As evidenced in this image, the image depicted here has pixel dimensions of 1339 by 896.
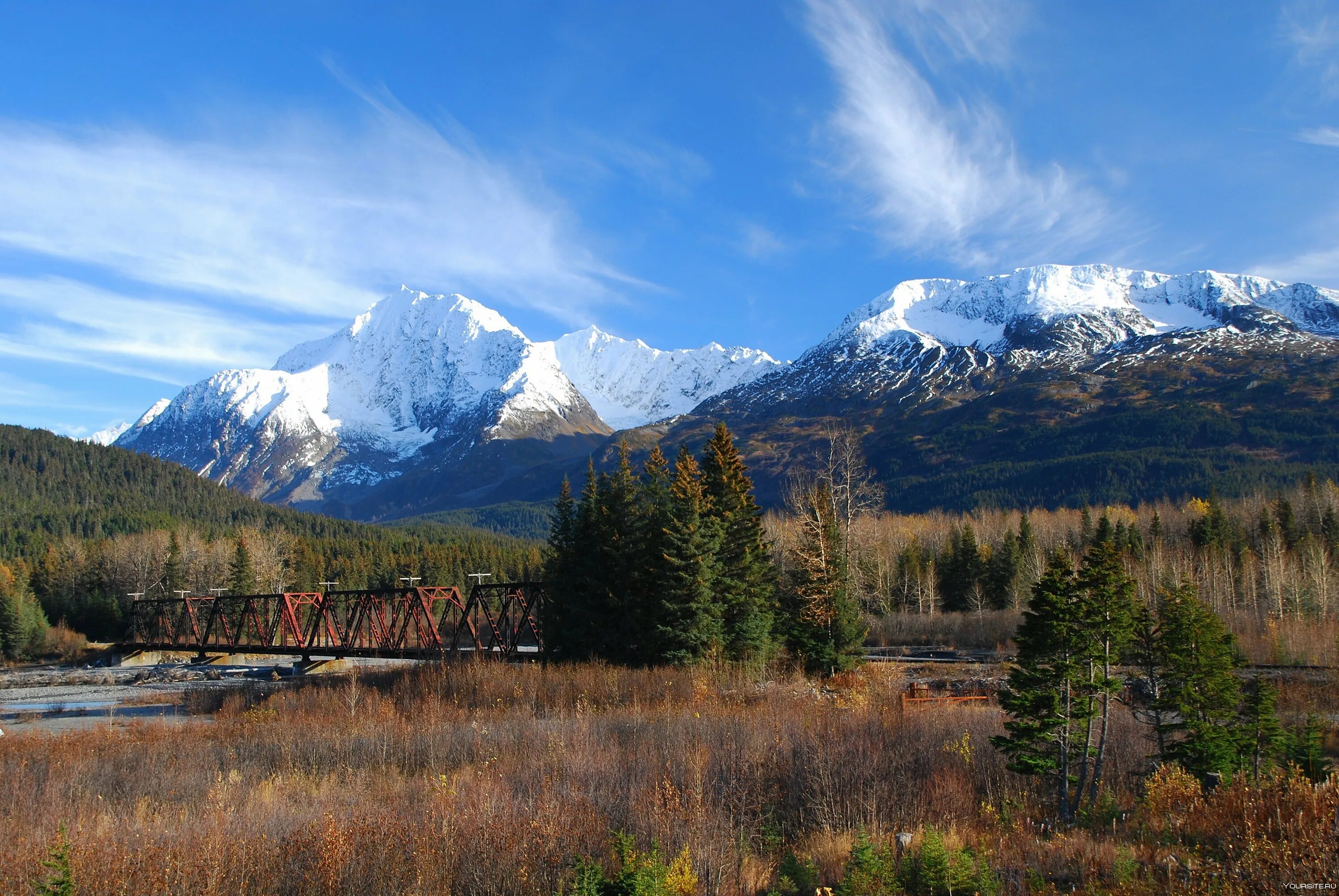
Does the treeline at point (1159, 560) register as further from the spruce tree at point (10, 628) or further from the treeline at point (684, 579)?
the spruce tree at point (10, 628)

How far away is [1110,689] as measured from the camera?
53.5 feet

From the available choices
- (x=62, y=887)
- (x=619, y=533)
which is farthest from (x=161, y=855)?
(x=619, y=533)

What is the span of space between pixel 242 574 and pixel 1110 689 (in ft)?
306

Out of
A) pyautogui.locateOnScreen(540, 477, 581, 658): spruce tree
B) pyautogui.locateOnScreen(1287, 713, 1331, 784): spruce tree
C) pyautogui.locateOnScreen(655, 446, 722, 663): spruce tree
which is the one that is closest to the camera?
pyautogui.locateOnScreen(1287, 713, 1331, 784): spruce tree

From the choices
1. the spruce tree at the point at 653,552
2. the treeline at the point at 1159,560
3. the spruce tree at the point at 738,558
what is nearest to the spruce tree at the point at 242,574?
the treeline at the point at 1159,560

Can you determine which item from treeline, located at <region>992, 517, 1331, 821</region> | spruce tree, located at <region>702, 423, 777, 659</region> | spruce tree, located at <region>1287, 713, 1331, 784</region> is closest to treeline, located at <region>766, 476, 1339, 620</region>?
spruce tree, located at <region>702, 423, 777, 659</region>

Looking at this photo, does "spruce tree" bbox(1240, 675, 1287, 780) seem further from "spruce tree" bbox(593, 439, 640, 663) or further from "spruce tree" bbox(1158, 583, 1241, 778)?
"spruce tree" bbox(593, 439, 640, 663)

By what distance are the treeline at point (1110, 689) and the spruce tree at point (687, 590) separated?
1530 cm

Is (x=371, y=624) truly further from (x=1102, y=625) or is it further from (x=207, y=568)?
(x=207, y=568)

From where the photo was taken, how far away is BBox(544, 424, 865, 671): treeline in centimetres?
3291

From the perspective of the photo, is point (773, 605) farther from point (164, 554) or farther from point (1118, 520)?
point (164, 554)

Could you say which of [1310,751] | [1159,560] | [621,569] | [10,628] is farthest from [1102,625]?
[10,628]

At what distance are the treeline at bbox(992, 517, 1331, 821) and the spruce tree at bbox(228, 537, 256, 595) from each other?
293 ft

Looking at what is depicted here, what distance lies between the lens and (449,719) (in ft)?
88.4
